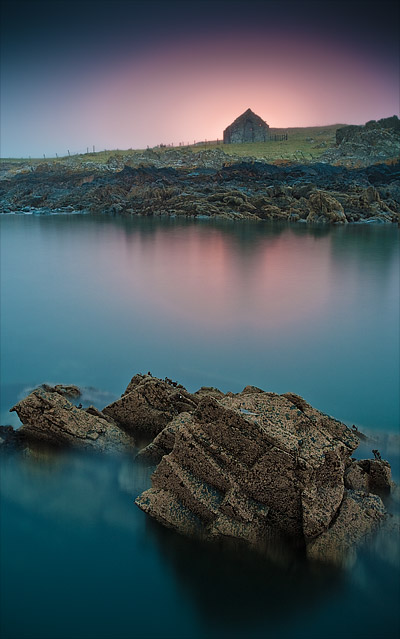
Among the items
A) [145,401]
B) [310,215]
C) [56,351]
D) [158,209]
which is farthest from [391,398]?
[158,209]

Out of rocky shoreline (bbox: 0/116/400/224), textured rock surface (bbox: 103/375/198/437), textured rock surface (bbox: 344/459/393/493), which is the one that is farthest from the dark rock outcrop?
textured rock surface (bbox: 344/459/393/493)

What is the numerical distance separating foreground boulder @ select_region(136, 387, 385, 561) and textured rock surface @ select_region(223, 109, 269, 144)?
106701 millimetres

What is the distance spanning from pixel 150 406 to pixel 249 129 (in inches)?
4238

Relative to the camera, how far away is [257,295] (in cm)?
1431

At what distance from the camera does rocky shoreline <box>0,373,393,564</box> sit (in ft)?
12.8

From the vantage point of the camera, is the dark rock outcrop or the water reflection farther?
the dark rock outcrop

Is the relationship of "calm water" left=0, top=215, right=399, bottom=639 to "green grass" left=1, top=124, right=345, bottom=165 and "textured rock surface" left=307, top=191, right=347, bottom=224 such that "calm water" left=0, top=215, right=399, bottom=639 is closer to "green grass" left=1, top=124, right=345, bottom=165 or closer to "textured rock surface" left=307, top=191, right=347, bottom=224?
"textured rock surface" left=307, top=191, right=347, bottom=224

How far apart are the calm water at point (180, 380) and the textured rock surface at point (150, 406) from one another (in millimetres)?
553

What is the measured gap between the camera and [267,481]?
4.00 metres

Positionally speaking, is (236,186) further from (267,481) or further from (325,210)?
(267,481)

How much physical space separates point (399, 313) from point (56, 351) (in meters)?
9.37

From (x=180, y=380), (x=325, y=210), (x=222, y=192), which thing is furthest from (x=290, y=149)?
(x=180, y=380)

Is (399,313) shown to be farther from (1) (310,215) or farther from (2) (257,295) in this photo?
(1) (310,215)

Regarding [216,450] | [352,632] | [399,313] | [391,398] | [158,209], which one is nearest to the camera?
[352,632]
